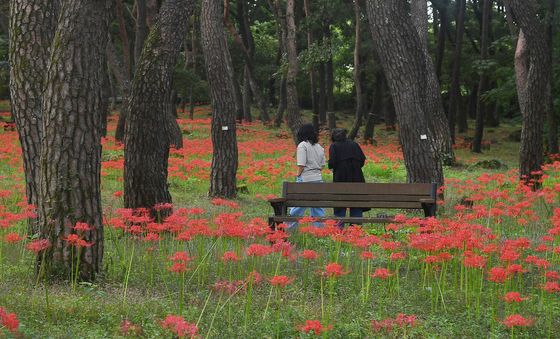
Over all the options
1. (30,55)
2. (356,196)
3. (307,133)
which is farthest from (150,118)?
(356,196)

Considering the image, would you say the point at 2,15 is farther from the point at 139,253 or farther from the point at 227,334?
the point at 227,334

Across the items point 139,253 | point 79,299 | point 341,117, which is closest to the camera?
point 79,299

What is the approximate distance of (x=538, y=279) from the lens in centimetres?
742

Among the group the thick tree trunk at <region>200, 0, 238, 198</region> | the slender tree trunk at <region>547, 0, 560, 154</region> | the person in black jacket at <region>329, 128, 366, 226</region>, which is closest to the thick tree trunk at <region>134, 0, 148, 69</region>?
the thick tree trunk at <region>200, 0, 238, 198</region>

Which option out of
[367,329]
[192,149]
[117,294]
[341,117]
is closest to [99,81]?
[117,294]

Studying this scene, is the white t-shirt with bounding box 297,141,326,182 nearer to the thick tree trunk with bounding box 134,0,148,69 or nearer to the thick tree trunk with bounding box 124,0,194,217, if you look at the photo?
the thick tree trunk with bounding box 124,0,194,217

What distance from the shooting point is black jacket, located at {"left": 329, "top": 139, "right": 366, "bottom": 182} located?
1062cm

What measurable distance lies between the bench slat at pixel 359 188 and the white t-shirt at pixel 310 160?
0.73 meters

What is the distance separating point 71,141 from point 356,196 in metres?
4.33

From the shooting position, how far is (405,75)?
12.1 metres

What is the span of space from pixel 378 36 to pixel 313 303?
6754 millimetres

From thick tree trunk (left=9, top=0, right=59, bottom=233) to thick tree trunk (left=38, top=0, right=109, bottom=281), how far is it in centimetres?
169

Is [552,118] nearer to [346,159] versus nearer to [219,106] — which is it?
[219,106]

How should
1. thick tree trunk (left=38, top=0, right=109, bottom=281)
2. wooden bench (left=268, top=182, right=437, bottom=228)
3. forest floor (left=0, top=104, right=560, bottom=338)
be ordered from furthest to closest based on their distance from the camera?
wooden bench (left=268, top=182, right=437, bottom=228) < thick tree trunk (left=38, top=0, right=109, bottom=281) < forest floor (left=0, top=104, right=560, bottom=338)
